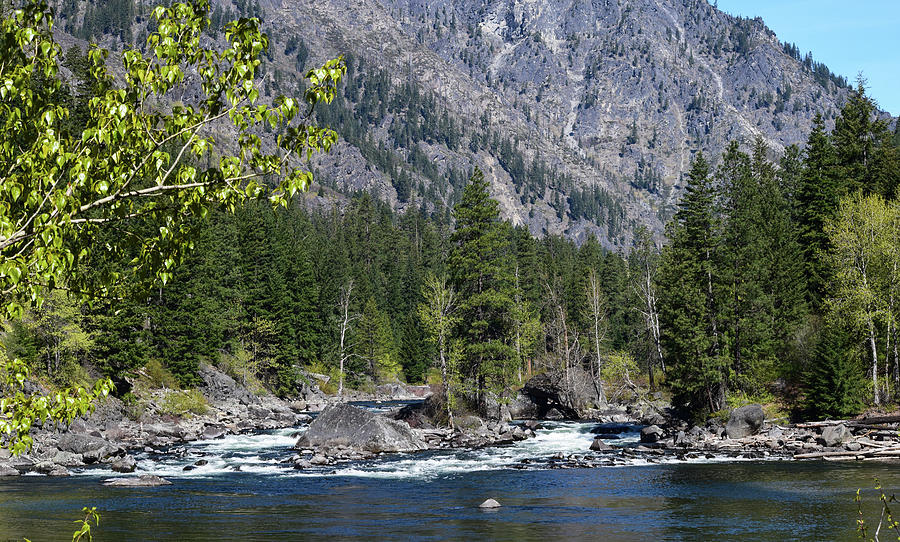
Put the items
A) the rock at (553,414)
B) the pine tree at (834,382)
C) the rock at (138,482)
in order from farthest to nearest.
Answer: the rock at (553,414)
the pine tree at (834,382)
the rock at (138,482)

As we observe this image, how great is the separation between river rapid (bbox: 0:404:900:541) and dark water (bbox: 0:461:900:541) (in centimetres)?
6

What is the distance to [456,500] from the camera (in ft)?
88.1

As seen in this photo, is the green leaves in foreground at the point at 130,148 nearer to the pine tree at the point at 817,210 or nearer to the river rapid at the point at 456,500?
the river rapid at the point at 456,500

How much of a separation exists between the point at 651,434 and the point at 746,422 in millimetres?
5906

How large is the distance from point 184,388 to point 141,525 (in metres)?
41.7

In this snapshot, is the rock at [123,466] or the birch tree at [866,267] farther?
the birch tree at [866,267]

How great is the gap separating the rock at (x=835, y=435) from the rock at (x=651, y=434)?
9900 millimetres

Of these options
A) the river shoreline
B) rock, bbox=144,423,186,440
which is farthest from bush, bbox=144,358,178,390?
rock, bbox=144,423,186,440

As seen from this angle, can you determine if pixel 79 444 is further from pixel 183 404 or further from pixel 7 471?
pixel 183 404

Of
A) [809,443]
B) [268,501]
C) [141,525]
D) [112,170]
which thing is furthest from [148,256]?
[809,443]

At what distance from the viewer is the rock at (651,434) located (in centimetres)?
4562

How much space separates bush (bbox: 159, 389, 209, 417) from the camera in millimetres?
55344

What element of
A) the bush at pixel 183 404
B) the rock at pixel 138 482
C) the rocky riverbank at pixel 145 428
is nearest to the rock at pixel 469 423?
the rocky riverbank at pixel 145 428

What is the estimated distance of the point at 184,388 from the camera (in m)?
61.8
